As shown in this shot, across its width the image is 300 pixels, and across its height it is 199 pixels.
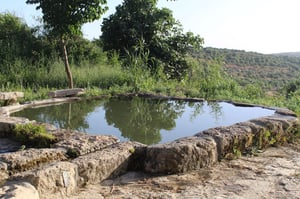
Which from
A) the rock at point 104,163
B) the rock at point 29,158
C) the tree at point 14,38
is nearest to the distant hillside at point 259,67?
the tree at point 14,38

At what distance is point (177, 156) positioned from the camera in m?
2.58

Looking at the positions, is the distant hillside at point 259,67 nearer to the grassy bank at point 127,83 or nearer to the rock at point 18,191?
the grassy bank at point 127,83

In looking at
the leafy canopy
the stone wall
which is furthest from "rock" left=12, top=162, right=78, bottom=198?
the leafy canopy

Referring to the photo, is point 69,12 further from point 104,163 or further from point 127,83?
point 104,163

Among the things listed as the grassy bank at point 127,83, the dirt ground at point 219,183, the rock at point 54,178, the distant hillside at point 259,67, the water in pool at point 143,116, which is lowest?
the dirt ground at point 219,183

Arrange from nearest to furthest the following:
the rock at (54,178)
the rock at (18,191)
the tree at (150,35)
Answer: the rock at (18,191)
the rock at (54,178)
the tree at (150,35)

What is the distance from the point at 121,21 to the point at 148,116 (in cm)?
662

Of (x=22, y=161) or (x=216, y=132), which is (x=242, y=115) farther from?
(x=22, y=161)

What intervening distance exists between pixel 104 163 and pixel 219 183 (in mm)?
832

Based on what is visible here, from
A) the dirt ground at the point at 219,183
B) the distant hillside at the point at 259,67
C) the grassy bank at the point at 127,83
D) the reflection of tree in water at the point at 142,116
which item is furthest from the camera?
the distant hillside at the point at 259,67

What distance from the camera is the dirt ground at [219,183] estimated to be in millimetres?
2211

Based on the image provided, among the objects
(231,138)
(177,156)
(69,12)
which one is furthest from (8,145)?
(69,12)

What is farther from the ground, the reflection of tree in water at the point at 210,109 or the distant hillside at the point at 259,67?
the distant hillside at the point at 259,67

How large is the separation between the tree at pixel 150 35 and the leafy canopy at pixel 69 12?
346 centimetres
